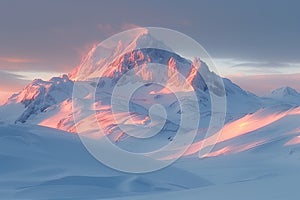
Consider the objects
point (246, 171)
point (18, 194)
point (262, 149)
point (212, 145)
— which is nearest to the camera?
point (18, 194)

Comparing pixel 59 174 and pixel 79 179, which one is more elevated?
pixel 59 174

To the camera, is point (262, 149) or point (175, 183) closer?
point (175, 183)

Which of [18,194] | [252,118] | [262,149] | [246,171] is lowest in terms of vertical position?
[18,194]

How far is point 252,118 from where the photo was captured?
575ft

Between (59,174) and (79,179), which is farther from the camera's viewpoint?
(59,174)

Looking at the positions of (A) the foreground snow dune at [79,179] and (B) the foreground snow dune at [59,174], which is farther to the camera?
(B) the foreground snow dune at [59,174]

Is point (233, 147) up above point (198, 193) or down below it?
above

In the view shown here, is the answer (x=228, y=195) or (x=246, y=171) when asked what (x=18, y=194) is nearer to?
(x=228, y=195)

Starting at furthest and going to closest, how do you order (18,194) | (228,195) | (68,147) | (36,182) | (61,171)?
(68,147), (61,171), (36,182), (18,194), (228,195)

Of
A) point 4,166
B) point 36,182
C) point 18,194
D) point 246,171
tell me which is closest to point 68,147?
point 4,166

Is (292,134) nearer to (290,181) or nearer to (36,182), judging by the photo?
(36,182)

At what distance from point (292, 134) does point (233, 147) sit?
13.8 meters

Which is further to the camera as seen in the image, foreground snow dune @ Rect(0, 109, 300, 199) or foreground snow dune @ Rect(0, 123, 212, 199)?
foreground snow dune @ Rect(0, 123, 212, 199)

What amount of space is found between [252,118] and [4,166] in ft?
441
